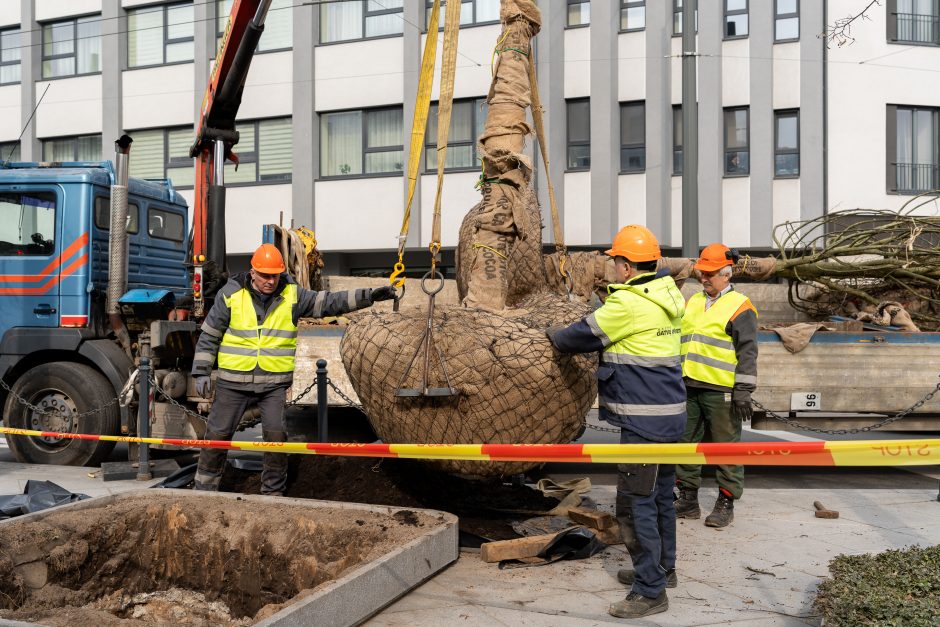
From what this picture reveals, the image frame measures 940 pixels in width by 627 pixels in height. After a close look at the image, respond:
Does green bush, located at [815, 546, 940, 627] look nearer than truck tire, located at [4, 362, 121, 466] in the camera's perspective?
Yes

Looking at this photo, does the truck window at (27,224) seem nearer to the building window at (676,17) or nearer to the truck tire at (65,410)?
the truck tire at (65,410)

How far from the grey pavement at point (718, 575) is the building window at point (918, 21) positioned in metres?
14.1

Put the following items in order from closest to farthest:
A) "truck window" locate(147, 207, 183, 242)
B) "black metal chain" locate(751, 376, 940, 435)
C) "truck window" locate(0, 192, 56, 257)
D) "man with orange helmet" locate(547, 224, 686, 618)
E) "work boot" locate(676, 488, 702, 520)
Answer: "man with orange helmet" locate(547, 224, 686, 618), "work boot" locate(676, 488, 702, 520), "black metal chain" locate(751, 376, 940, 435), "truck window" locate(0, 192, 56, 257), "truck window" locate(147, 207, 183, 242)

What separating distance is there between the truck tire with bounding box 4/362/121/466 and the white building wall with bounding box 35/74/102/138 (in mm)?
15074

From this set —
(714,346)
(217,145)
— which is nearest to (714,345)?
(714,346)

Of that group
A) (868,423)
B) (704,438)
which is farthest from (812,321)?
(704,438)

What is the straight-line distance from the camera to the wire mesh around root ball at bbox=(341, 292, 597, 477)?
15.0ft

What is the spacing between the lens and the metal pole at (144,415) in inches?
303

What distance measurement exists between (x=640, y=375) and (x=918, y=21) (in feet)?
56.4

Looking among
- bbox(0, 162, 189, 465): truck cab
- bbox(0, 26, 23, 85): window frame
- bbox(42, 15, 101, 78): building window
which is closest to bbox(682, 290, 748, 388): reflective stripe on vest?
bbox(0, 162, 189, 465): truck cab

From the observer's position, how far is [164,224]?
9.35 metres

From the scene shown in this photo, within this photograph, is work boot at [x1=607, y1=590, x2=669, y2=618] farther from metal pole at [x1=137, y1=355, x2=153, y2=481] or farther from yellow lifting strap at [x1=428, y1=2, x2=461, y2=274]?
metal pole at [x1=137, y1=355, x2=153, y2=481]

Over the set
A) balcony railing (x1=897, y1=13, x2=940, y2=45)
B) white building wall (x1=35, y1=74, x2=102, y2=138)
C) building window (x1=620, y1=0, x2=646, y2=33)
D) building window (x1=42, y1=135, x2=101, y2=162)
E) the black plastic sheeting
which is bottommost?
the black plastic sheeting

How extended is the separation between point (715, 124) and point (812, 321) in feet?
32.0
